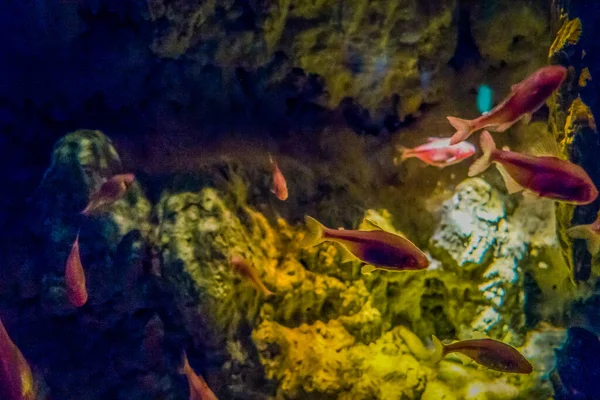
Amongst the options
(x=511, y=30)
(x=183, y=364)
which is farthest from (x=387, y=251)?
(x=511, y=30)

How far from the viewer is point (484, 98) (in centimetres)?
448

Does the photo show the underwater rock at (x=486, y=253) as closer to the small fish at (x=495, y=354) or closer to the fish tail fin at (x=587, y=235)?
the fish tail fin at (x=587, y=235)

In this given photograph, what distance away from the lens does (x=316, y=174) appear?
433 centimetres

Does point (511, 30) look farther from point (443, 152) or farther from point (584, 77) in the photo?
point (443, 152)

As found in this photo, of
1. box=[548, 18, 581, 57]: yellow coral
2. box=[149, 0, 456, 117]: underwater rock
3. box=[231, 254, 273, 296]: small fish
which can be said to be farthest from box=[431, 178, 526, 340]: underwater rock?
box=[231, 254, 273, 296]: small fish

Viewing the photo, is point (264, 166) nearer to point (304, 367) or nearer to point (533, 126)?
point (304, 367)

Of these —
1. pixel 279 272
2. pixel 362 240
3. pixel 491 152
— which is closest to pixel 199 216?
pixel 279 272

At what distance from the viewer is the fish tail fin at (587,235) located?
3256 millimetres

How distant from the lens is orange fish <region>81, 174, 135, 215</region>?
310cm

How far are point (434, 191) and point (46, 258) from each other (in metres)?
3.20

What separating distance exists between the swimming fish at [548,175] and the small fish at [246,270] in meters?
1.73

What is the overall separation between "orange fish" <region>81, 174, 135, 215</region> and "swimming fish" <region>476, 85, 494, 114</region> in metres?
3.18

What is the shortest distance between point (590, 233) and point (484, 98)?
1695 mm

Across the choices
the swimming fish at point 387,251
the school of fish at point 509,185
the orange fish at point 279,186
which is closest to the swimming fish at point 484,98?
the school of fish at point 509,185
